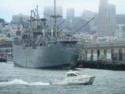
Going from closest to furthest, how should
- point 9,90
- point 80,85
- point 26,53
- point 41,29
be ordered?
point 9,90, point 80,85, point 26,53, point 41,29

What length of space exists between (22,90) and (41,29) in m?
Result: 85.6

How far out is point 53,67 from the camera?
11819 cm

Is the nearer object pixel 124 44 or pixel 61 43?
pixel 61 43

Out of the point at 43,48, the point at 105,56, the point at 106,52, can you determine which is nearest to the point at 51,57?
the point at 43,48

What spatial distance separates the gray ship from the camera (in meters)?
118

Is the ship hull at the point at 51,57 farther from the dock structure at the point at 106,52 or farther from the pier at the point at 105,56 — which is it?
the dock structure at the point at 106,52

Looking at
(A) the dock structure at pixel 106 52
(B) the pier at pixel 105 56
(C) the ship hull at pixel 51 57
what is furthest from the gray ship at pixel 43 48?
(A) the dock structure at pixel 106 52

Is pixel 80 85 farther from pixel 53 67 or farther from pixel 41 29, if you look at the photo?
pixel 41 29

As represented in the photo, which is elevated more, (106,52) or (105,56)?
(106,52)

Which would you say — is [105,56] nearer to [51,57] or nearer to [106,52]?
[106,52]

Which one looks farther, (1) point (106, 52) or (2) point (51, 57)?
(1) point (106, 52)

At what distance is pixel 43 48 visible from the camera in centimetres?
12238

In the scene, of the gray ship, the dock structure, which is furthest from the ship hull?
the dock structure

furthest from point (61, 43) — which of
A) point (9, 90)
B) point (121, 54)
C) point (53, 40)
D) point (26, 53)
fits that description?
point (9, 90)
